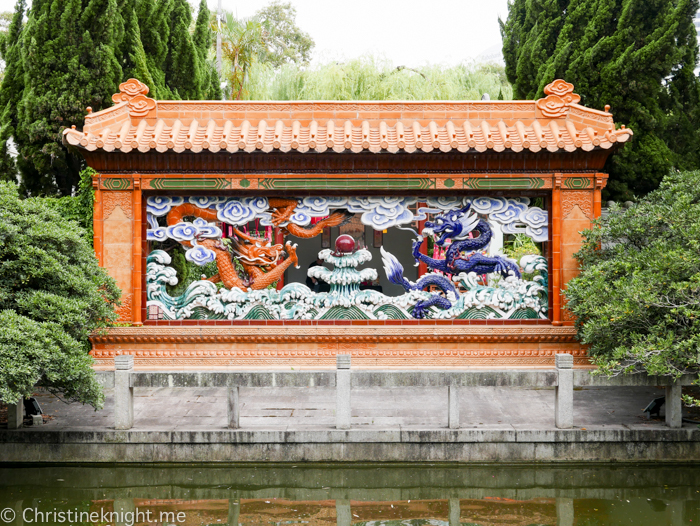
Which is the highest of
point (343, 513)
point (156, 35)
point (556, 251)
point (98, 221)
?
point (156, 35)

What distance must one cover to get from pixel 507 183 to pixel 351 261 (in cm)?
208

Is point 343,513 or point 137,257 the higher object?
point 137,257

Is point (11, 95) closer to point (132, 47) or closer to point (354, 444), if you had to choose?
point (132, 47)

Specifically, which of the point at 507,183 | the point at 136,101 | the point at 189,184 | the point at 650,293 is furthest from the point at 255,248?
the point at 650,293

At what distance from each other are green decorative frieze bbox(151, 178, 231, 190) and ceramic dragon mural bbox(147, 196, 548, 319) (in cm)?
18

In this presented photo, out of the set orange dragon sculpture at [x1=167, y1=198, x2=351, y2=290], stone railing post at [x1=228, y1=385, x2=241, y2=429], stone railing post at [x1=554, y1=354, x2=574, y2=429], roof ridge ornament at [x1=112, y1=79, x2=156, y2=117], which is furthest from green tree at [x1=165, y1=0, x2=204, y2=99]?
stone railing post at [x1=554, y1=354, x2=574, y2=429]

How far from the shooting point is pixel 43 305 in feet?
18.6

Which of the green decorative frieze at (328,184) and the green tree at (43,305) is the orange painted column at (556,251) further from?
the green tree at (43,305)

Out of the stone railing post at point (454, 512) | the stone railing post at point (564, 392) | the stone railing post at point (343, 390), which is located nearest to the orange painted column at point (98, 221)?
the stone railing post at point (343, 390)

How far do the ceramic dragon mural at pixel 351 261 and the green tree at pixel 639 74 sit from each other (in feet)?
11.2

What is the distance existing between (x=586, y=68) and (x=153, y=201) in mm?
7293

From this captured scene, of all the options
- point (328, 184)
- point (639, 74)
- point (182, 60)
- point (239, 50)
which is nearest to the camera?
point (328, 184)

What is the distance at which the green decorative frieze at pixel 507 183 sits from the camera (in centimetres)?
789

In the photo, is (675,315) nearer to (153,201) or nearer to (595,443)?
(595,443)
